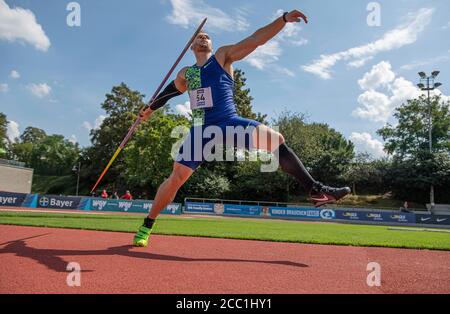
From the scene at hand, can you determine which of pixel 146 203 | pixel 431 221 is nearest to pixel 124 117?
pixel 146 203

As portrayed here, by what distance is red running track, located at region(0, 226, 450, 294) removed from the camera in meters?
2.66

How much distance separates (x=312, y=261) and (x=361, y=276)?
825mm

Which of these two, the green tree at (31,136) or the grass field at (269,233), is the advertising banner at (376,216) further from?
the green tree at (31,136)

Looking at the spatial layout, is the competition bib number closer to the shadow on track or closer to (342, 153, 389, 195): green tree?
the shadow on track

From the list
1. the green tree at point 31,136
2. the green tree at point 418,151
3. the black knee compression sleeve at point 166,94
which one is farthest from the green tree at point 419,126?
the green tree at point 31,136

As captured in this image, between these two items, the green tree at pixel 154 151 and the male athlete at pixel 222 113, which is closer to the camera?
the male athlete at pixel 222 113

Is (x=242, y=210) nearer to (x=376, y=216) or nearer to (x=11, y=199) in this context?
(x=376, y=216)

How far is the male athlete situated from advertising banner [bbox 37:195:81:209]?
2365cm

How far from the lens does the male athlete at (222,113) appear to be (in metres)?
4.32

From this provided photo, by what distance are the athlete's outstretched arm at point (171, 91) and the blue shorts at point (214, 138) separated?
41.0 inches

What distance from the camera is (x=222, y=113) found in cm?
450
